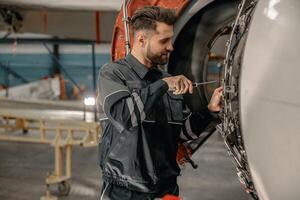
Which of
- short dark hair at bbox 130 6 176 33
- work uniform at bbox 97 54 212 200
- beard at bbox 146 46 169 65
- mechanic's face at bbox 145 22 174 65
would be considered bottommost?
work uniform at bbox 97 54 212 200

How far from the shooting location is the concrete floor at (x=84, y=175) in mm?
4336

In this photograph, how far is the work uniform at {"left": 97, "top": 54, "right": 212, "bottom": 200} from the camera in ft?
6.35

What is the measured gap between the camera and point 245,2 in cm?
199

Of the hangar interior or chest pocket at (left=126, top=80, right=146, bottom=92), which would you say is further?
chest pocket at (left=126, top=80, right=146, bottom=92)

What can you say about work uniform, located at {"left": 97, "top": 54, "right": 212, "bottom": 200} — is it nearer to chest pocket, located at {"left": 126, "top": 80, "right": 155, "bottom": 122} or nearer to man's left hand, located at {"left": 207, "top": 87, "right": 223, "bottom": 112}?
chest pocket, located at {"left": 126, "top": 80, "right": 155, "bottom": 122}

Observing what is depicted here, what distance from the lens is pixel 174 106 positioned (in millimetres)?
2123

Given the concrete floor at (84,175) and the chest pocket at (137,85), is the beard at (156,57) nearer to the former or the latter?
the chest pocket at (137,85)

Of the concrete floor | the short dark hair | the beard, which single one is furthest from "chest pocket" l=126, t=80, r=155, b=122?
the concrete floor

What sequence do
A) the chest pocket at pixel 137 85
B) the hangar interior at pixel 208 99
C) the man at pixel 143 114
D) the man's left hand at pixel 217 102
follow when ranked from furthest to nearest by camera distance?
the man's left hand at pixel 217 102
the chest pocket at pixel 137 85
the man at pixel 143 114
the hangar interior at pixel 208 99

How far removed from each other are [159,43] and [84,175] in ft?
10.6


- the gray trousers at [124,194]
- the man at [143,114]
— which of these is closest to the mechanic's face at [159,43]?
the man at [143,114]

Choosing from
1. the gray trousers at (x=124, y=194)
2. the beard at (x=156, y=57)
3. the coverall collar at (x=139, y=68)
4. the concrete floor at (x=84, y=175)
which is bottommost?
the concrete floor at (x=84, y=175)

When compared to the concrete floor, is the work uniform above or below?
above

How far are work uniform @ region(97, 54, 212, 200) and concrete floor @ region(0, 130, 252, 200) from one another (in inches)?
86.0
